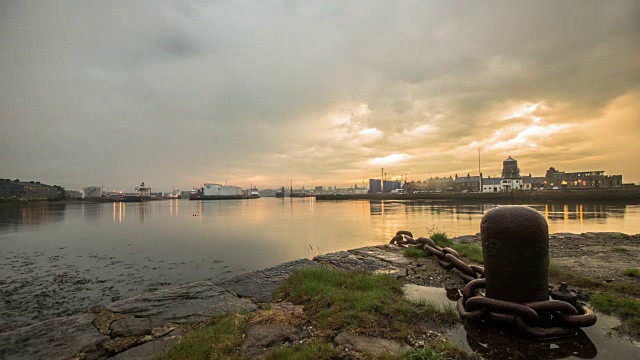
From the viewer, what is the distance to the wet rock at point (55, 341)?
352cm

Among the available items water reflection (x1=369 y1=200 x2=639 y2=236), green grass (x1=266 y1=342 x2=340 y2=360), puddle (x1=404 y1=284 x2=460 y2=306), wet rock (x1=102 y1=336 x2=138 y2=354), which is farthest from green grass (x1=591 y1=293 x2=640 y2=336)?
water reflection (x1=369 y1=200 x2=639 y2=236)

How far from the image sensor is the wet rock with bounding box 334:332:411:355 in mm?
3096

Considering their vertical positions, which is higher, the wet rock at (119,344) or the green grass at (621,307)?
the green grass at (621,307)

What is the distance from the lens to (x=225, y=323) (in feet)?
12.8

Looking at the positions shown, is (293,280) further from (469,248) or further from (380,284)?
(469,248)

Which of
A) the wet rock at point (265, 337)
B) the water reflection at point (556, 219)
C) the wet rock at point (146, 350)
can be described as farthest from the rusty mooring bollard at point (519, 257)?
the water reflection at point (556, 219)

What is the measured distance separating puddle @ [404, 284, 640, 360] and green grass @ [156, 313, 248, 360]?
2.53m

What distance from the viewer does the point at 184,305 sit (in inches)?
200

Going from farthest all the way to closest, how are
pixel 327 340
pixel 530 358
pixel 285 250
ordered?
pixel 285 250 < pixel 327 340 < pixel 530 358

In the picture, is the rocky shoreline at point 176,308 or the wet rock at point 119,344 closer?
the wet rock at point 119,344

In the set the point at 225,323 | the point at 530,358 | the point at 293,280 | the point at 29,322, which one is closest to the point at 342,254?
the point at 293,280

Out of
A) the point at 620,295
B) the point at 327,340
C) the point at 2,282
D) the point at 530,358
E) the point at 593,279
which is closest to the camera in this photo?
the point at 530,358

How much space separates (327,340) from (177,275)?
904 centimetres

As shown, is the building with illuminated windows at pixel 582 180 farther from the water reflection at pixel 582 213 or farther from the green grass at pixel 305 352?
the green grass at pixel 305 352
